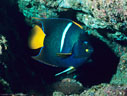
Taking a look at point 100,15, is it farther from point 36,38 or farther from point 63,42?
point 36,38

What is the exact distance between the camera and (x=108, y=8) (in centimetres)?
187

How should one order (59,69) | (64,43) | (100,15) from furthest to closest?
1. (59,69)
2. (100,15)
3. (64,43)

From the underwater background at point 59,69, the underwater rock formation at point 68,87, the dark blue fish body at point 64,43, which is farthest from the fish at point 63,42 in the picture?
the underwater rock formation at point 68,87

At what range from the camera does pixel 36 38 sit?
1.52 m

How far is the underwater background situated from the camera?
76.9 inches

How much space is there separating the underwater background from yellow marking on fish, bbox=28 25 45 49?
1.69 ft

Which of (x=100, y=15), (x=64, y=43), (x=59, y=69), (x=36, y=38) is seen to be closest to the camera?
(x=36, y=38)

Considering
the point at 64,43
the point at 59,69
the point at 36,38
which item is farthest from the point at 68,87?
the point at 36,38

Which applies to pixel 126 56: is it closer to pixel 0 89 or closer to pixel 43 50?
pixel 43 50

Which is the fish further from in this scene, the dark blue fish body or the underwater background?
the underwater background

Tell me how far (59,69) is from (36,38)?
1965 mm

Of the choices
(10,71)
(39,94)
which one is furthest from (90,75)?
(10,71)

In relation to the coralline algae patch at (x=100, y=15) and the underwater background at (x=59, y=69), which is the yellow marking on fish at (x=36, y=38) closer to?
the underwater background at (x=59, y=69)

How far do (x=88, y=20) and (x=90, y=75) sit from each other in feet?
5.60
